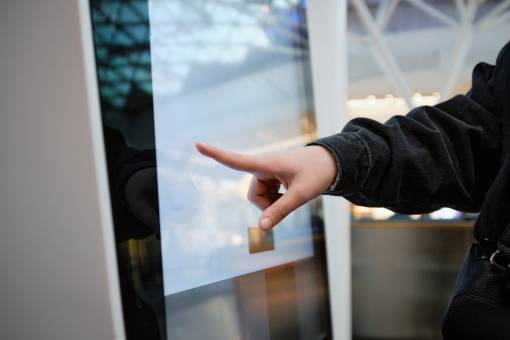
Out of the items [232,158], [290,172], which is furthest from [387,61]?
[232,158]

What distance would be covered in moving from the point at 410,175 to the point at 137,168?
674 millimetres

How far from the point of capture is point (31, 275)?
914 millimetres

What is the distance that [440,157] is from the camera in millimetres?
797

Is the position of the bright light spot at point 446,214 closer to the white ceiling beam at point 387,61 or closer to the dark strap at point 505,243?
the white ceiling beam at point 387,61

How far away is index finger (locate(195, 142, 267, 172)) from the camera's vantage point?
571 mm

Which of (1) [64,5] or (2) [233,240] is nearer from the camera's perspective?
(1) [64,5]

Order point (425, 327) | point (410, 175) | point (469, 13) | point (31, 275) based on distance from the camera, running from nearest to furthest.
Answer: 1. point (410, 175)
2. point (31, 275)
3. point (425, 327)
4. point (469, 13)

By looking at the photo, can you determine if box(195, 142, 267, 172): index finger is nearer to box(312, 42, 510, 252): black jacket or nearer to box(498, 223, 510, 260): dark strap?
box(312, 42, 510, 252): black jacket

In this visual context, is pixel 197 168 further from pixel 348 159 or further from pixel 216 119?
pixel 348 159

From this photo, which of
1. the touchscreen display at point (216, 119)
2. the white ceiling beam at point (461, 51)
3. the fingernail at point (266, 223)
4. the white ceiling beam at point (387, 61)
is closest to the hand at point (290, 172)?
the fingernail at point (266, 223)

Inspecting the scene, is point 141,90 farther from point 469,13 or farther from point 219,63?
point 469,13

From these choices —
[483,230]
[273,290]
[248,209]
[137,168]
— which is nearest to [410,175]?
[483,230]

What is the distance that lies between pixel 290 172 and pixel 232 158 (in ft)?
0.43

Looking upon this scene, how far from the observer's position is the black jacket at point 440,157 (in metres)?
0.73
